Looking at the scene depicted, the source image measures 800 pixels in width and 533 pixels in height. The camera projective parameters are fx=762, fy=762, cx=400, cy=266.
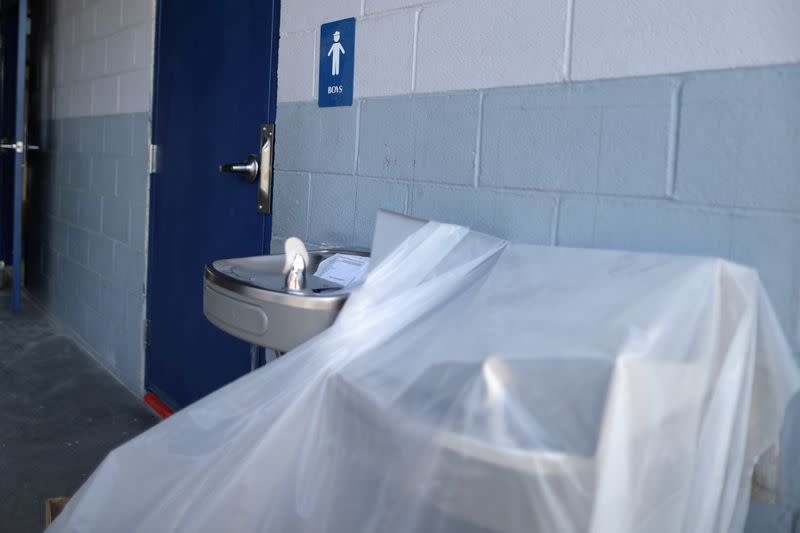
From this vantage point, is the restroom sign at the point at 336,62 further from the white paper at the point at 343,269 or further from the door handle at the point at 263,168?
the white paper at the point at 343,269

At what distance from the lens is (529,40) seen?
4.55 feet

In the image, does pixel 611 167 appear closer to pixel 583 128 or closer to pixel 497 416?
pixel 583 128

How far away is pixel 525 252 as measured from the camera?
1.07 meters

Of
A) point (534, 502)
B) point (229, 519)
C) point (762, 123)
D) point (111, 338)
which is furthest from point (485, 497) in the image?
point (111, 338)

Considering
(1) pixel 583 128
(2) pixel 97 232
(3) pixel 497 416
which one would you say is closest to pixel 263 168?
(1) pixel 583 128

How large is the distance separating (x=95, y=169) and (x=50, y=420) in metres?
1.38

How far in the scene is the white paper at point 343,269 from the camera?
145 cm

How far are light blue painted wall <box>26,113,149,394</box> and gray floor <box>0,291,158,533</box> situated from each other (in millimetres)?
127

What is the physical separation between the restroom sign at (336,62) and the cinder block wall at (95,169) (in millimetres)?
1360

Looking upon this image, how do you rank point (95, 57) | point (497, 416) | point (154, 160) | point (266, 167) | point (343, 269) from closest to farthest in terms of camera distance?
1. point (497, 416)
2. point (343, 269)
3. point (266, 167)
4. point (154, 160)
5. point (95, 57)

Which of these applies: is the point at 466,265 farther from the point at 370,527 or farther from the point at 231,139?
the point at 231,139

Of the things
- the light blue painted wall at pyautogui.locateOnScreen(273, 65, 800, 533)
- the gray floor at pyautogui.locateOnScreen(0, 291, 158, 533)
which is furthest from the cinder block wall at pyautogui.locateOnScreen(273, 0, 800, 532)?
the gray floor at pyautogui.locateOnScreen(0, 291, 158, 533)

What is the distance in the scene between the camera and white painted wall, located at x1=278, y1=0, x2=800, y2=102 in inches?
42.4

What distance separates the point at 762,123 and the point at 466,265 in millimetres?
455
